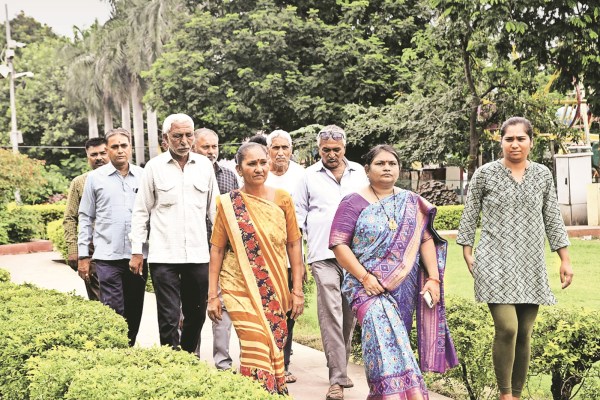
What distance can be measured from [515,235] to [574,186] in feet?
59.5

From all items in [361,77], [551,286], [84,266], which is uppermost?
[361,77]

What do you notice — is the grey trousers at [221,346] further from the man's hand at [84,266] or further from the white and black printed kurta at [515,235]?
the white and black printed kurta at [515,235]

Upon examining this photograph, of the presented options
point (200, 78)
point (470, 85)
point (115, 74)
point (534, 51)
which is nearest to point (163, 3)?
point (115, 74)

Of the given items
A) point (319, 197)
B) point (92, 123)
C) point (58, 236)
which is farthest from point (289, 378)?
point (92, 123)

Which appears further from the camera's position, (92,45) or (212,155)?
(92,45)

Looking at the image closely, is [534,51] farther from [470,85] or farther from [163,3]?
[163,3]

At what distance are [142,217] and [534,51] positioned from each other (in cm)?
1030

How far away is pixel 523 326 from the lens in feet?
17.3

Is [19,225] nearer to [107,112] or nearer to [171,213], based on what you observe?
[171,213]

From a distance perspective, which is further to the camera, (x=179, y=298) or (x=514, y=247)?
(x=179, y=298)

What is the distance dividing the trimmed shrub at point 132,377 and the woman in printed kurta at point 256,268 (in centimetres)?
72

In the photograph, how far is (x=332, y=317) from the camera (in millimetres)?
6055

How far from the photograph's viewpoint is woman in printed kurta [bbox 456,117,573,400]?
5.15 m

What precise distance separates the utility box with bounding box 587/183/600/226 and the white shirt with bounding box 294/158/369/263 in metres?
16.6
